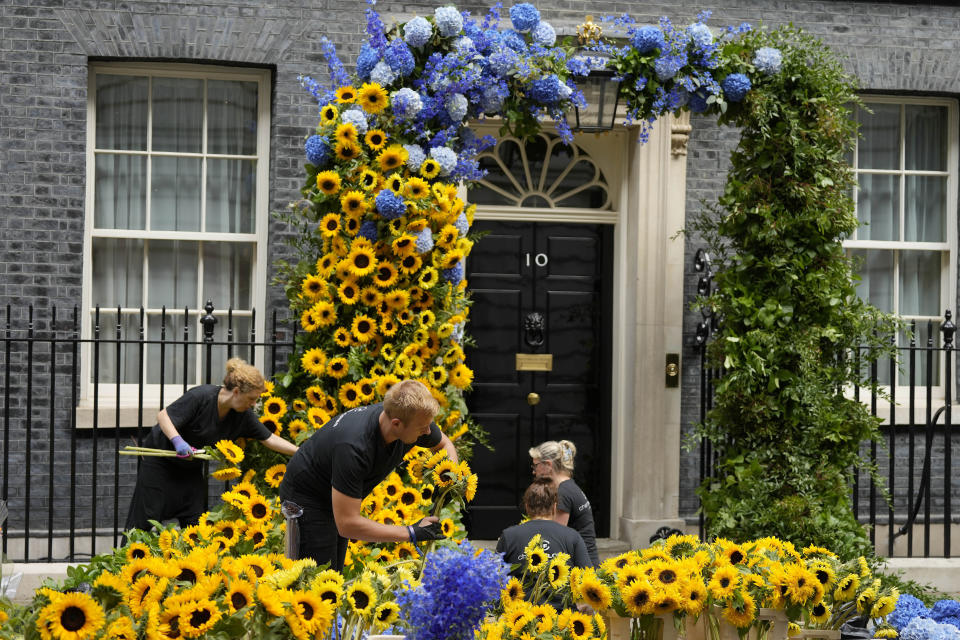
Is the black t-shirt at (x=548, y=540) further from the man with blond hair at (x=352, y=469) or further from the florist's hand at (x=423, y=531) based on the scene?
the florist's hand at (x=423, y=531)

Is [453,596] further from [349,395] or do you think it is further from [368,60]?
[368,60]

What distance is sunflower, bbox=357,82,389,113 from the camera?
21.4 feet

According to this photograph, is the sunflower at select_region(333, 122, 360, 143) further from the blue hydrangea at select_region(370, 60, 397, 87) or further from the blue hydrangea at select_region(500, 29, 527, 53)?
the blue hydrangea at select_region(500, 29, 527, 53)

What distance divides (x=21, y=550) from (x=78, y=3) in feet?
12.3

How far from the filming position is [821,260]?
694 cm

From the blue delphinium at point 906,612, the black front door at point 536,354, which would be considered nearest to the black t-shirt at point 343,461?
Answer: the blue delphinium at point 906,612

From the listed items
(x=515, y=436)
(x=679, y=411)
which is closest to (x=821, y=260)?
(x=679, y=411)

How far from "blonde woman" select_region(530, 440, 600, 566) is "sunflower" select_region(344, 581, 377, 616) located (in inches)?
125

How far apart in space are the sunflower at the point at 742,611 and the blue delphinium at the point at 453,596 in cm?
83

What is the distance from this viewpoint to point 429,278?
21.9 feet

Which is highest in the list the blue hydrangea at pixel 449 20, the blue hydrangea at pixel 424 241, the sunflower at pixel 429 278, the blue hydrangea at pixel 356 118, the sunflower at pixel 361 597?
the blue hydrangea at pixel 449 20

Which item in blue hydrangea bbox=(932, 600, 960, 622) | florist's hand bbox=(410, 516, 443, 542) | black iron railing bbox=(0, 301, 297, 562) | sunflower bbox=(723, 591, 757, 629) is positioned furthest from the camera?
black iron railing bbox=(0, 301, 297, 562)

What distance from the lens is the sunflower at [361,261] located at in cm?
649

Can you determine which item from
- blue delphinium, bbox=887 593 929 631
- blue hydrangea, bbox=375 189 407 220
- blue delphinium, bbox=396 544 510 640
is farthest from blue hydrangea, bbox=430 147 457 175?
blue delphinium, bbox=396 544 510 640
